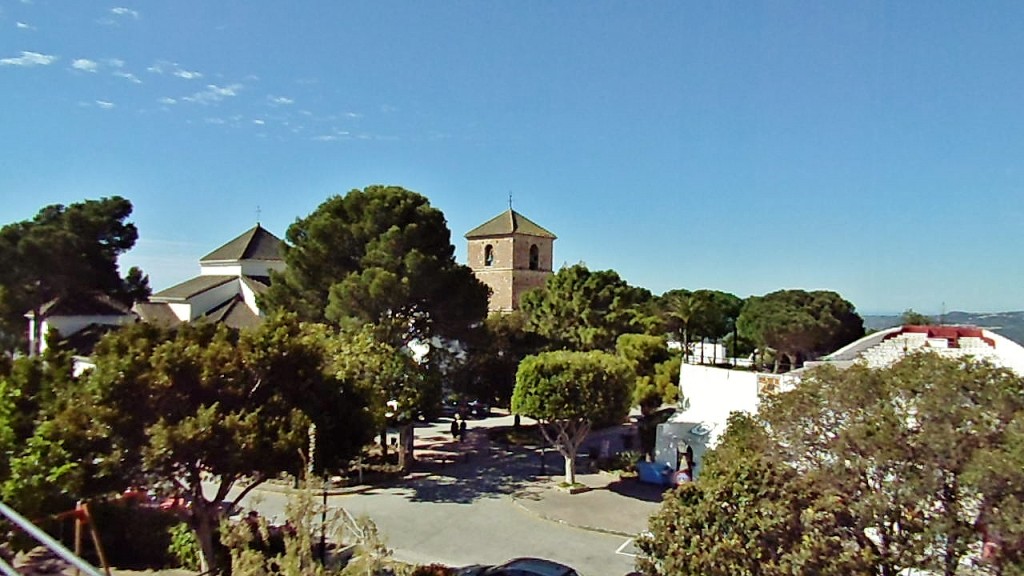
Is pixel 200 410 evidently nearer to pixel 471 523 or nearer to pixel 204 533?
pixel 204 533

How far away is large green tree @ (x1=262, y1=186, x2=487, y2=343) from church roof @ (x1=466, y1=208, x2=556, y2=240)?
848 inches

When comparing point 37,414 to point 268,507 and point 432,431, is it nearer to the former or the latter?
point 268,507

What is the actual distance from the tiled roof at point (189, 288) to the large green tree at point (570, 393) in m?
27.8

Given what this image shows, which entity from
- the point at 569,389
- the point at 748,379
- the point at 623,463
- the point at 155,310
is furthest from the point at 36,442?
the point at 155,310

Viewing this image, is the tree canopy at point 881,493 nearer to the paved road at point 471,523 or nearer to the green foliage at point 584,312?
the paved road at point 471,523

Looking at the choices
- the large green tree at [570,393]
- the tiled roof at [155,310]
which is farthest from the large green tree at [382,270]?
the tiled roof at [155,310]

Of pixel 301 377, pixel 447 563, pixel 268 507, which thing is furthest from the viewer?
pixel 268 507

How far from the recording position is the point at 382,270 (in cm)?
2662

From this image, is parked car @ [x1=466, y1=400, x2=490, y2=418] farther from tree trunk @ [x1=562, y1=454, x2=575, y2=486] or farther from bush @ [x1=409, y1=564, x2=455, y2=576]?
bush @ [x1=409, y1=564, x2=455, y2=576]

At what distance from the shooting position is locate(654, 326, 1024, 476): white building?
1778cm

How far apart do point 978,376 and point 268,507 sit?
60.2 ft

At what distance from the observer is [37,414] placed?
13.4 m

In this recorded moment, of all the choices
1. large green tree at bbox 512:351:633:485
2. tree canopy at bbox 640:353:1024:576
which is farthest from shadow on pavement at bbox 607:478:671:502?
tree canopy at bbox 640:353:1024:576

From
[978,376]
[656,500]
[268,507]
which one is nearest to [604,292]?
[656,500]
